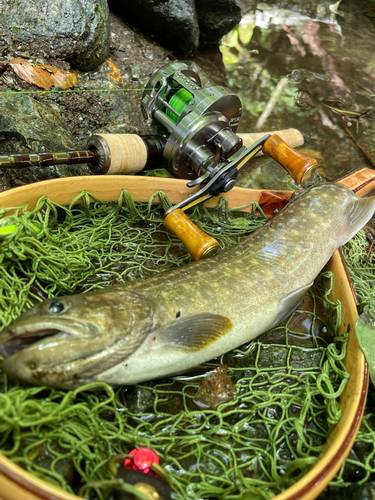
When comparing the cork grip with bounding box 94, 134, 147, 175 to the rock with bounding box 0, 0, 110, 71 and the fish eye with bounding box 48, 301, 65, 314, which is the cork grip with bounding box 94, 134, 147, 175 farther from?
the rock with bounding box 0, 0, 110, 71

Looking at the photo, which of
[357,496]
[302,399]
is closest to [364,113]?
[302,399]

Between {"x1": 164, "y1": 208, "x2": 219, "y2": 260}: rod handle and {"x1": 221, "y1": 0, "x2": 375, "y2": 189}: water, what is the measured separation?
73.0 inches

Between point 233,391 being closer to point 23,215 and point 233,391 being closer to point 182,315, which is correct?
point 182,315

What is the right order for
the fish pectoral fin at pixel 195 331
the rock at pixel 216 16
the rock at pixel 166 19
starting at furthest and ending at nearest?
the rock at pixel 216 16 → the rock at pixel 166 19 → the fish pectoral fin at pixel 195 331

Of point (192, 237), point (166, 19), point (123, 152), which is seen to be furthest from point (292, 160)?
point (166, 19)

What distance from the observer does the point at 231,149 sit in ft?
9.07

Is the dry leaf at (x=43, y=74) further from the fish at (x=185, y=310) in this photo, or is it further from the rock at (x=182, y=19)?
the fish at (x=185, y=310)

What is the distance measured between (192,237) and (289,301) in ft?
2.20

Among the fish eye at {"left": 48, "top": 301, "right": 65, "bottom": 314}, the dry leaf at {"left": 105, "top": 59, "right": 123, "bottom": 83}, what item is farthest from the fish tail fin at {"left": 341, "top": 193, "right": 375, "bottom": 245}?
the dry leaf at {"left": 105, "top": 59, "right": 123, "bottom": 83}

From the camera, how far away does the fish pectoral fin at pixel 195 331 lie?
74.6 inches

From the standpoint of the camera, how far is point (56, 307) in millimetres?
1698

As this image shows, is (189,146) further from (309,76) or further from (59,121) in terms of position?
(309,76)

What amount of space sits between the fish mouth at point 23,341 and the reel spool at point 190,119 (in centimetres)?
150

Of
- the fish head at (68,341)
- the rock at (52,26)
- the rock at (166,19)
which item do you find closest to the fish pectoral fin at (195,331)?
the fish head at (68,341)
